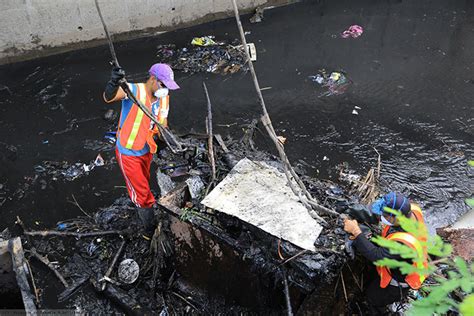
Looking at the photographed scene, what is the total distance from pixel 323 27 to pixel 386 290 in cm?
708

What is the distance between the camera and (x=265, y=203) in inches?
141

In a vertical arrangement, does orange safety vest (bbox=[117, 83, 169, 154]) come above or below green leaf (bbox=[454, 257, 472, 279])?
below

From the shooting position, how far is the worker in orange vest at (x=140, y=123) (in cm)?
411

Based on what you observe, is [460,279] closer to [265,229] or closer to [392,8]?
[265,229]

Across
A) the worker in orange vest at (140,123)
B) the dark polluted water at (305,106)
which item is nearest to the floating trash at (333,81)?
the dark polluted water at (305,106)

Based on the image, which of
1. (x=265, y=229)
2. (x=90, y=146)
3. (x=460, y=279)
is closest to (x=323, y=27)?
(x=90, y=146)

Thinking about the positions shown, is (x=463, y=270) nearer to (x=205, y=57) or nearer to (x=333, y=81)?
(x=333, y=81)

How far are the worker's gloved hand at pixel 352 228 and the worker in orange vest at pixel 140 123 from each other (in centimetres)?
200

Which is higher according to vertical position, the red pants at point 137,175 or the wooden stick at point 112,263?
the red pants at point 137,175

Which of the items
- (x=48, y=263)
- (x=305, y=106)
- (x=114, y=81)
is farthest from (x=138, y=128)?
(x=305, y=106)

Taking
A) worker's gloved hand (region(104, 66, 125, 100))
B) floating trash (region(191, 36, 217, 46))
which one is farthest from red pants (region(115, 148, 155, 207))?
floating trash (region(191, 36, 217, 46))

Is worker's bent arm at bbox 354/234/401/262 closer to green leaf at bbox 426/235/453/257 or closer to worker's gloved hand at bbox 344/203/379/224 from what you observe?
worker's gloved hand at bbox 344/203/379/224

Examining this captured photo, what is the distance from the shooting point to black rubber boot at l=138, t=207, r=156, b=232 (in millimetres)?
4629

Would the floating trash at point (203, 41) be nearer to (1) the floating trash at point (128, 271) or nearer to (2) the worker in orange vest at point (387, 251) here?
(1) the floating trash at point (128, 271)
